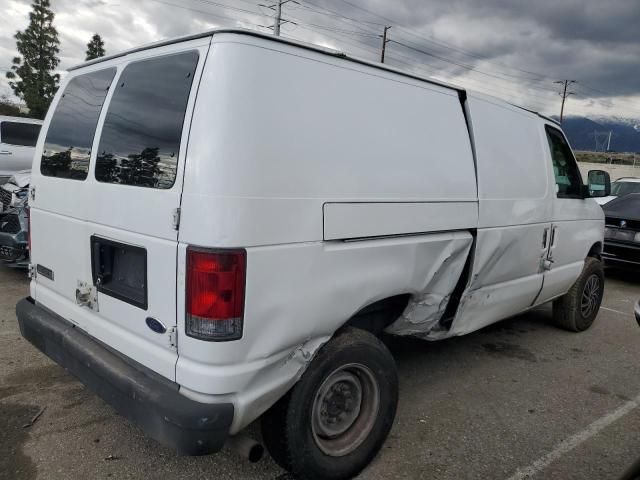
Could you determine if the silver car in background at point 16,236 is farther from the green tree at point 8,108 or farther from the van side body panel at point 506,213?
the green tree at point 8,108

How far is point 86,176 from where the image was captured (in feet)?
9.11

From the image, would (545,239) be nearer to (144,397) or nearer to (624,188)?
(144,397)

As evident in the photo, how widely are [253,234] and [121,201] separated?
787 millimetres

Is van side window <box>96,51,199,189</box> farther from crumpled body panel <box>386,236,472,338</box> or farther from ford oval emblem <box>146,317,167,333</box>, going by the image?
crumpled body panel <box>386,236,472,338</box>

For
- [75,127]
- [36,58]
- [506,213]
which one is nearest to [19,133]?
[75,127]

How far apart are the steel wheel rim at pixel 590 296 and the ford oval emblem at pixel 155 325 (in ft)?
15.5

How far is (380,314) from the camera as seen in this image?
3223mm

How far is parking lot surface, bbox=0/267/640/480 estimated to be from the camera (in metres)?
2.86

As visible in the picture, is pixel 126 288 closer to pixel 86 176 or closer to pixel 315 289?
pixel 86 176

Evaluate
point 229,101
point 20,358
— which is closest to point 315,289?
point 229,101

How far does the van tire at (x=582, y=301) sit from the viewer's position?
5379mm

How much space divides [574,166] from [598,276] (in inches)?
57.2

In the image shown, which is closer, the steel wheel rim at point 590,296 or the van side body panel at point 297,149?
the van side body panel at point 297,149

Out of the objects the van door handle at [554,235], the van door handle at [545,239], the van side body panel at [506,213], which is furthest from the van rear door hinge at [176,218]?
the van door handle at [554,235]
